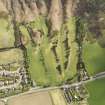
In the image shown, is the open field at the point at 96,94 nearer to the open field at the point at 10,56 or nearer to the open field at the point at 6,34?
the open field at the point at 10,56

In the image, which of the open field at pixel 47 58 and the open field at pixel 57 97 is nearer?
the open field at pixel 57 97

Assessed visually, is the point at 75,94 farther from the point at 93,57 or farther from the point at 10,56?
the point at 10,56

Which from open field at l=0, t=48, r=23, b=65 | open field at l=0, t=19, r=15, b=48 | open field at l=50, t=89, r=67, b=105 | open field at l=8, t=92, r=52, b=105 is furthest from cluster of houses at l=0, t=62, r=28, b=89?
open field at l=50, t=89, r=67, b=105

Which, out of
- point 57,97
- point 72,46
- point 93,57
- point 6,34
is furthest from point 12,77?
point 93,57

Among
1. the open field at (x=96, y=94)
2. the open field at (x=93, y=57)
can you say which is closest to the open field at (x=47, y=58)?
the open field at (x=93, y=57)

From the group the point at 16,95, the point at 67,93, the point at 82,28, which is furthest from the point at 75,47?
the point at 16,95

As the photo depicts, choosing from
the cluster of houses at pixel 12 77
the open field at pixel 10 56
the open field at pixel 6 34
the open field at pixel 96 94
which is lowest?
the open field at pixel 96 94
